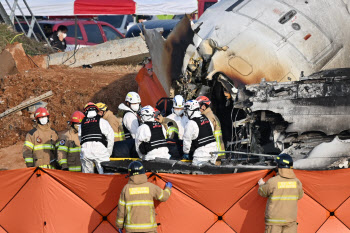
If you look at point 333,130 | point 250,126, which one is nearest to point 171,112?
point 250,126

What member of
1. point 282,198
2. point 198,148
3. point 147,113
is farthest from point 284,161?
point 147,113

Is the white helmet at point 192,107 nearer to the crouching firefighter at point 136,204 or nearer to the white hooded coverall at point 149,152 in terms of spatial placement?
the white hooded coverall at point 149,152

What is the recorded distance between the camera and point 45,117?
11.6 meters

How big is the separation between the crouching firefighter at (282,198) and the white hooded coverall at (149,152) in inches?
84.6

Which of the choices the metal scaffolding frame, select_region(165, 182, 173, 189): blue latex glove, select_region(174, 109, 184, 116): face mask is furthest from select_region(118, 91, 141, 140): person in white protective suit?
the metal scaffolding frame

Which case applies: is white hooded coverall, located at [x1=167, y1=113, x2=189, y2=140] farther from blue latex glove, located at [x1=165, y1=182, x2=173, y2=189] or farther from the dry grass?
the dry grass

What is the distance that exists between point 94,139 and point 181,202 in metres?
2.04

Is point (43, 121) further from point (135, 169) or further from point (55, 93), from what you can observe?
point (55, 93)

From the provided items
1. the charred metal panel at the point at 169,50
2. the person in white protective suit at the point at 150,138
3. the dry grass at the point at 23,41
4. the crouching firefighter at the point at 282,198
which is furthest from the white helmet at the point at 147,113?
the dry grass at the point at 23,41

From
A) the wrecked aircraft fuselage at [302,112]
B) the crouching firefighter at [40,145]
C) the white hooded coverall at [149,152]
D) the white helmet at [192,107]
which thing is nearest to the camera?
the white hooded coverall at [149,152]

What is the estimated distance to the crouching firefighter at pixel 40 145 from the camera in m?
11.5

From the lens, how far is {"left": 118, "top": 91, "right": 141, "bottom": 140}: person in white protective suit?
12000mm

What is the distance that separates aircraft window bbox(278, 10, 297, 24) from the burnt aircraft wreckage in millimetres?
19

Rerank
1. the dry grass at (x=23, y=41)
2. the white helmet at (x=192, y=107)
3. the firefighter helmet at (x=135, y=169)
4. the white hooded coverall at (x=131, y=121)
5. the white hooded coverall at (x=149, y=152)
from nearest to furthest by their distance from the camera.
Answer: the firefighter helmet at (x=135, y=169), the white hooded coverall at (x=149, y=152), the white helmet at (x=192, y=107), the white hooded coverall at (x=131, y=121), the dry grass at (x=23, y=41)
